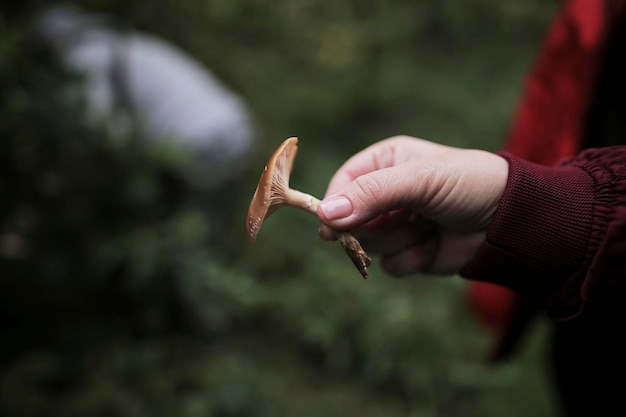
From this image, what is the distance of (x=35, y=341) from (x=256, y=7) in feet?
8.62

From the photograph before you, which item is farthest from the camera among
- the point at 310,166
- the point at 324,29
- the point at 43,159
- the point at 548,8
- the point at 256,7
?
the point at 548,8

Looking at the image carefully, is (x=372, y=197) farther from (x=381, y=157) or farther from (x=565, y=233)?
(x=565, y=233)

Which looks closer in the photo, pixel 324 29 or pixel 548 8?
pixel 324 29

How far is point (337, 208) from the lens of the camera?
134 centimetres

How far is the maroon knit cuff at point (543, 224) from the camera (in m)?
1.25

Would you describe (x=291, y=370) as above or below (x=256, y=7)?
below

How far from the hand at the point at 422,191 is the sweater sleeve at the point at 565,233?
7 centimetres

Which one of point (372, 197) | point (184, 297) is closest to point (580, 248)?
point (372, 197)

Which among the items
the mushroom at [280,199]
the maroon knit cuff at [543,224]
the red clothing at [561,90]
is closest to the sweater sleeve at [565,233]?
the maroon knit cuff at [543,224]

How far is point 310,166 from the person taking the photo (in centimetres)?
449

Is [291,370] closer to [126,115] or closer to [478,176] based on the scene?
[126,115]

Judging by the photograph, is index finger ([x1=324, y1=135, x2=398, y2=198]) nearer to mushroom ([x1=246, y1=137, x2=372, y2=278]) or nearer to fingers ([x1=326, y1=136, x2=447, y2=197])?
fingers ([x1=326, y1=136, x2=447, y2=197])

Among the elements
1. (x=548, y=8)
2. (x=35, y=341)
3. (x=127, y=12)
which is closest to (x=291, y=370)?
(x=35, y=341)

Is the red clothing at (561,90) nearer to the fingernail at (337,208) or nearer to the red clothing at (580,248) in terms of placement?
the red clothing at (580,248)
